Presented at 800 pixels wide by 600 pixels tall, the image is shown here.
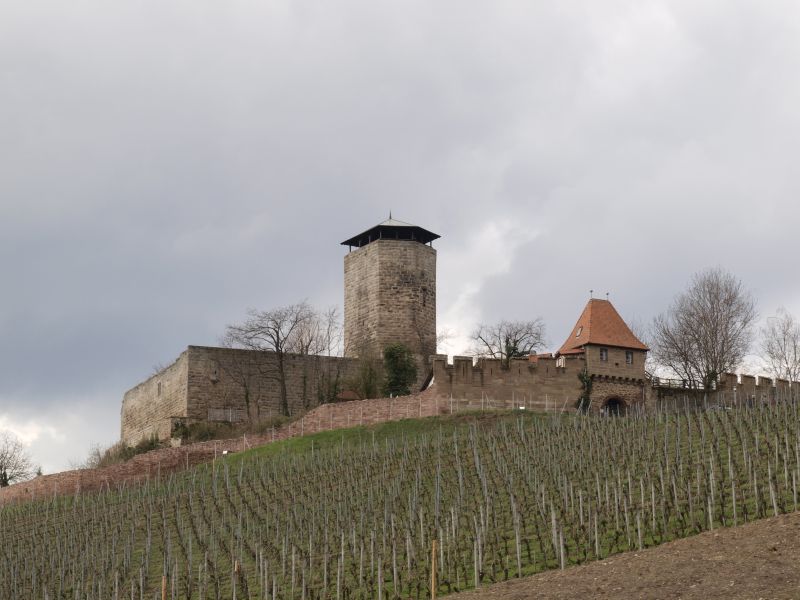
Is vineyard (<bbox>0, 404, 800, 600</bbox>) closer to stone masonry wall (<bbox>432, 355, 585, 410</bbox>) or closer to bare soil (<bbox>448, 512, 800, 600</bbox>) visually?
bare soil (<bbox>448, 512, 800, 600</bbox>)

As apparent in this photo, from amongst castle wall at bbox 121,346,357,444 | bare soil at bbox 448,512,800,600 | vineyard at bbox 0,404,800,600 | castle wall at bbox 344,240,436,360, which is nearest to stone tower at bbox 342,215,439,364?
castle wall at bbox 344,240,436,360

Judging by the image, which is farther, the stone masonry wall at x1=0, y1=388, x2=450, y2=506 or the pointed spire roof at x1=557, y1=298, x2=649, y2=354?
the pointed spire roof at x1=557, y1=298, x2=649, y2=354

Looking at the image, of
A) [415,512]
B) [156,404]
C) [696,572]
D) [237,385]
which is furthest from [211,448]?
[696,572]

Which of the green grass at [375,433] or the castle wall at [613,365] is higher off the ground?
the castle wall at [613,365]

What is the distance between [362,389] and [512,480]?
2138 centimetres

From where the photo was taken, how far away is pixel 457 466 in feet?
83.7

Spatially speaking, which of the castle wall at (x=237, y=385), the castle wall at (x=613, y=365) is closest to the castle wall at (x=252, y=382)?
the castle wall at (x=237, y=385)

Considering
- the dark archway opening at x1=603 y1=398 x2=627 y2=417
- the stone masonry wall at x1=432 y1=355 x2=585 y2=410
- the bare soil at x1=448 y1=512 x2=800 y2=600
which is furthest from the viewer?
the dark archway opening at x1=603 y1=398 x2=627 y2=417

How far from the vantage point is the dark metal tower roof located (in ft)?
159

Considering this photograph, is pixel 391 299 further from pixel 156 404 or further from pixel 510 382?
pixel 510 382

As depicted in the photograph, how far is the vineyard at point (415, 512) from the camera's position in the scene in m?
17.5

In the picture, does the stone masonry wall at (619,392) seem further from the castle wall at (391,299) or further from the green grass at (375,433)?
the castle wall at (391,299)

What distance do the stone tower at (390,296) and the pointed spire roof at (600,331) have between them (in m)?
6.16

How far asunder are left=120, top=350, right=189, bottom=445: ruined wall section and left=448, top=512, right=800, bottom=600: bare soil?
2873 cm
